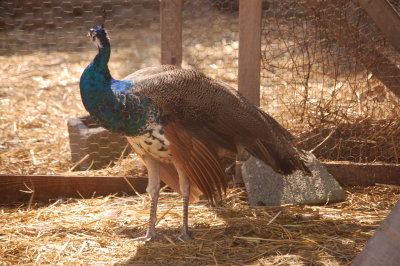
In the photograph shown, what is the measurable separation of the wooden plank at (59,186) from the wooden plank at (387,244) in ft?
6.87

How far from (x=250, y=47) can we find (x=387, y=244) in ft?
6.67

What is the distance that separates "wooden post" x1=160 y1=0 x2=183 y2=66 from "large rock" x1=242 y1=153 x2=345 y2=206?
0.86 metres

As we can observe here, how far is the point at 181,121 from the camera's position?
2.87 meters

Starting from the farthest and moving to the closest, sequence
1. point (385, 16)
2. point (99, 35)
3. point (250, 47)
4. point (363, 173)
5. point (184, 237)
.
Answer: point (363, 173), point (250, 47), point (385, 16), point (184, 237), point (99, 35)

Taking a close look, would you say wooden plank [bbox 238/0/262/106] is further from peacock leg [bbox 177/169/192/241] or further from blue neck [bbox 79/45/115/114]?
blue neck [bbox 79/45/115/114]

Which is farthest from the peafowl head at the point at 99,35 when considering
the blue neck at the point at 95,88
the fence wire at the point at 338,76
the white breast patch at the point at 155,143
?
the fence wire at the point at 338,76

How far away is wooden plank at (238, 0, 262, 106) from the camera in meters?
3.56

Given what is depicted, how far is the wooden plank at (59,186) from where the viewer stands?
11.9 feet

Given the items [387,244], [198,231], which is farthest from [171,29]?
[387,244]

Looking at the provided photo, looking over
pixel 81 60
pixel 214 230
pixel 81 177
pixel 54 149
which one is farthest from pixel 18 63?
pixel 214 230

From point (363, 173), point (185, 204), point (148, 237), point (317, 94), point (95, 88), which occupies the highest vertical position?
point (317, 94)

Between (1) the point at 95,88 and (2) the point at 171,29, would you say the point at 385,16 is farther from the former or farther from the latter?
(1) the point at 95,88

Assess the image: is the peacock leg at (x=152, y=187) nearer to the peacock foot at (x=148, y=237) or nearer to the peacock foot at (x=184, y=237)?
the peacock foot at (x=148, y=237)

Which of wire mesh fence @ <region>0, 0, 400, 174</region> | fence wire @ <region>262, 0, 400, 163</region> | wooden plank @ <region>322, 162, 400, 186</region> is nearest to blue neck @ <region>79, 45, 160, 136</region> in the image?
wire mesh fence @ <region>0, 0, 400, 174</region>
